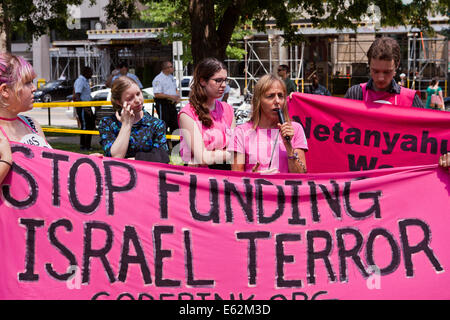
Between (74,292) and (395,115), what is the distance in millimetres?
2612

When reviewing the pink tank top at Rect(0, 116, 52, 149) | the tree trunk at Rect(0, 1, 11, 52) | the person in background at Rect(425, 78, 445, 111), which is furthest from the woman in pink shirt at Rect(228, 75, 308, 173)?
the person in background at Rect(425, 78, 445, 111)

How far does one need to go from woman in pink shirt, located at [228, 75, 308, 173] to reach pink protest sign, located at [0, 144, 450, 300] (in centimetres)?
28

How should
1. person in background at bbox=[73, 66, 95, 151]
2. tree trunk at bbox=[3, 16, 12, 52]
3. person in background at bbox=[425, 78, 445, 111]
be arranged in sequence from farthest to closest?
person in background at bbox=[425, 78, 445, 111] → tree trunk at bbox=[3, 16, 12, 52] → person in background at bbox=[73, 66, 95, 151]

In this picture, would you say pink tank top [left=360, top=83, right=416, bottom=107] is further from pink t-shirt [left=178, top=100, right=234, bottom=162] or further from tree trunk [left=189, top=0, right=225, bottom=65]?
tree trunk [left=189, top=0, right=225, bottom=65]

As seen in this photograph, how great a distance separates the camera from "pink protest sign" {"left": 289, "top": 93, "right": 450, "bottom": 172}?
4711 millimetres

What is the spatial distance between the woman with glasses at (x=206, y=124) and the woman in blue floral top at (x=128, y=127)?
198 mm

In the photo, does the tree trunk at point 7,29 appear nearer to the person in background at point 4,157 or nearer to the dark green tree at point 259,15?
the dark green tree at point 259,15

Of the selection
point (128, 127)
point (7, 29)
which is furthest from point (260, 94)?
point (7, 29)

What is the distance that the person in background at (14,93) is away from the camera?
12.5 feet

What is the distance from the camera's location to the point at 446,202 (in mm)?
4035

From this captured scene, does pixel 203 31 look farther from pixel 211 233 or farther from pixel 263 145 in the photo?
pixel 211 233

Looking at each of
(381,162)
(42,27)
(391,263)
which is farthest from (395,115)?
(42,27)

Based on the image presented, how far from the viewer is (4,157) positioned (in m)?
3.73

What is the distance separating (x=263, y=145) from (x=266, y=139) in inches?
1.9
